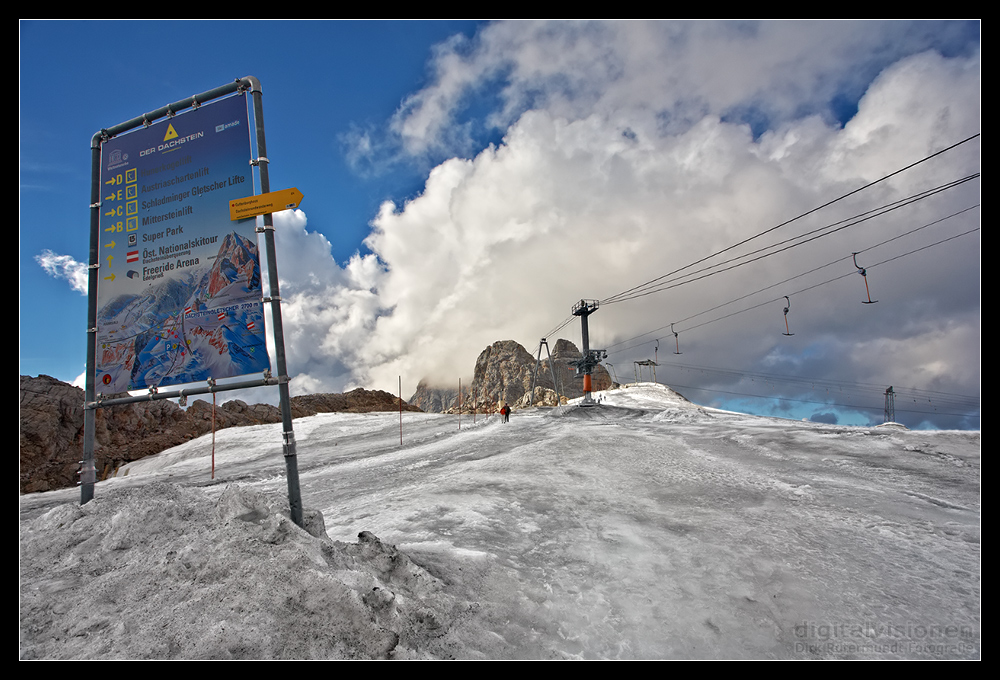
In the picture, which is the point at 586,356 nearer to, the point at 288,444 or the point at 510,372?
the point at 288,444

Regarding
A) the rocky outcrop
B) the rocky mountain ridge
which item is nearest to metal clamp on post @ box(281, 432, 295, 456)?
the rocky outcrop

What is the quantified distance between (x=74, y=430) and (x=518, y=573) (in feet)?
152

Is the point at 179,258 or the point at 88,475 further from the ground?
the point at 179,258

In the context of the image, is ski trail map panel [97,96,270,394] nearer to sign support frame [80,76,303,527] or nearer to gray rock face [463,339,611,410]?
sign support frame [80,76,303,527]

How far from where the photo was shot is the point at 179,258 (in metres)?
5.47

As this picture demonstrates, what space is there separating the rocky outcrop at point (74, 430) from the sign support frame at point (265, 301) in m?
17.4

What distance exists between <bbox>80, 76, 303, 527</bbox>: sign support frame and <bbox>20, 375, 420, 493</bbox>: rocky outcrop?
17383mm

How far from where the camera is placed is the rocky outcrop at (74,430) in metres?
30.5

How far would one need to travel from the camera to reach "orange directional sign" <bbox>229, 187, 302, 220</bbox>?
475 centimetres

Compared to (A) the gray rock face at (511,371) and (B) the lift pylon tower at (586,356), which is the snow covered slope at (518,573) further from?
(A) the gray rock face at (511,371)

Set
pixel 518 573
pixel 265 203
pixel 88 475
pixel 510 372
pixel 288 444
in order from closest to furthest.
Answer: pixel 518 573, pixel 288 444, pixel 265 203, pixel 88 475, pixel 510 372

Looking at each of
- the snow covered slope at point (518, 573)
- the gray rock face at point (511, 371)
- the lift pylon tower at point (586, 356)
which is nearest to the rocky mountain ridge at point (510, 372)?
the gray rock face at point (511, 371)

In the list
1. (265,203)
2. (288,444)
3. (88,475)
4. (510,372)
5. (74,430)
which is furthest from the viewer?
(510,372)

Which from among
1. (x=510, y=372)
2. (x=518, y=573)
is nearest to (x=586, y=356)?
(x=518, y=573)
